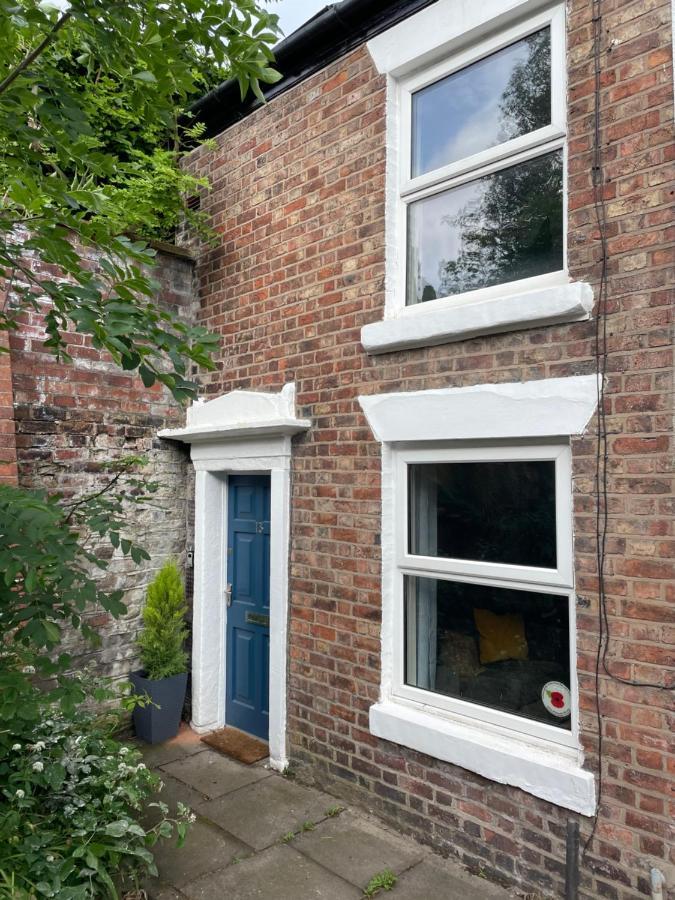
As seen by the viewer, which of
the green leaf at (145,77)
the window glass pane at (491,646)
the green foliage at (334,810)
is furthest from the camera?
the green foliage at (334,810)

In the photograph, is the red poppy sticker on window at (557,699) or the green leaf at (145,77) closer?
the green leaf at (145,77)

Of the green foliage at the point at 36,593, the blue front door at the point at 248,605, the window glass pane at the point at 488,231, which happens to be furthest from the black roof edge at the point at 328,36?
the green foliage at the point at 36,593

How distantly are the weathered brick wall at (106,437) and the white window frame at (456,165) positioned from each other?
2388mm

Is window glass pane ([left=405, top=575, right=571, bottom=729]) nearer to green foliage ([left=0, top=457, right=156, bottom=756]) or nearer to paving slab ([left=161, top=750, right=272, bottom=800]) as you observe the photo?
paving slab ([left=161, top=750, right=272, bottom=800])

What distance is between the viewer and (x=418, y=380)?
3875 mm

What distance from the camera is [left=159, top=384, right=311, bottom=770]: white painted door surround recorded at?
184 inches

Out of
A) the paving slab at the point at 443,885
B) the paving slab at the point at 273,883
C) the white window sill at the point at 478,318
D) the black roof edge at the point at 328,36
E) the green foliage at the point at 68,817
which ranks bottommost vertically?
the paving slab at the point at 273,883

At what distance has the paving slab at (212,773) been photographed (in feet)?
14.6

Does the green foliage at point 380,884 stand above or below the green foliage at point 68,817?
below

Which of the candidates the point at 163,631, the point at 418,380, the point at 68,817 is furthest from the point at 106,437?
the point at 68,817

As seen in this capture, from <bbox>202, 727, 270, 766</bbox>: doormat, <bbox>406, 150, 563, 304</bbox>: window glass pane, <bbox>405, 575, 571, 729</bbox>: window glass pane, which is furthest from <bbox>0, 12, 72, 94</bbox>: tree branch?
<bbox>202, 727, 270, 766</bbox>: doormat

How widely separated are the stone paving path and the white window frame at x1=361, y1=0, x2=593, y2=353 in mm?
2901

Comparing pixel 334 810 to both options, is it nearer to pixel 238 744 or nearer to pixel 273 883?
pixel 273 883

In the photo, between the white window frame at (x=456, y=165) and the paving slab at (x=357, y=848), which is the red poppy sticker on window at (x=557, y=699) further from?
the white window frame at (x=456, y=165)
